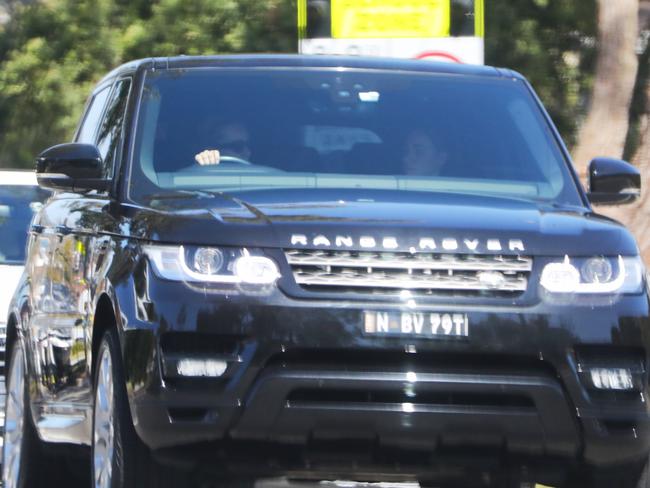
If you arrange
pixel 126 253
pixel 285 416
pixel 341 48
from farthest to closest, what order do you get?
pixel 341 48 → pixel 126 253 → pixel 285 416

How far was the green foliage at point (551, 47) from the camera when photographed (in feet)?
68.3

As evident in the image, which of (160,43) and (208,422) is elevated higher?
(208,422)

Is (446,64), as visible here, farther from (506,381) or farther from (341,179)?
(506,381)

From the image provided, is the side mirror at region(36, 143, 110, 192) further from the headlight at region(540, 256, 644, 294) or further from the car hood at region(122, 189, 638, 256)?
the headlight at region(540, 256, 644, 294)

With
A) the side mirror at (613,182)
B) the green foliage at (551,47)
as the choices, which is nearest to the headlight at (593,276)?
the side mirror at (613,182)

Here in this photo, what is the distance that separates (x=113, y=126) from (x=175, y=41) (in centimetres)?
1422

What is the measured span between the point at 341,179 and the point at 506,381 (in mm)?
1282

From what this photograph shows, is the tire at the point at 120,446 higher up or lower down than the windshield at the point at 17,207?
higher up

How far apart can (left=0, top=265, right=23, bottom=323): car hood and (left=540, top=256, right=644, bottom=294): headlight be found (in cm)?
694

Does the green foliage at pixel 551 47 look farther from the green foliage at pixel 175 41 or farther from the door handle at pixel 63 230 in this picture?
the door handle at pixel 63 230

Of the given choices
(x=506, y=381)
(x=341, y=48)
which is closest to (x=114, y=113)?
(x=506, y=381)

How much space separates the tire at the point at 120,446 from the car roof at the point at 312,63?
1.52m

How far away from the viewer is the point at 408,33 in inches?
547

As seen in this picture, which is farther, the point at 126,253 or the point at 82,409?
the point at 82,409
